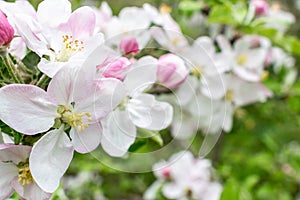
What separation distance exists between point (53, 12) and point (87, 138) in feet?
0.71

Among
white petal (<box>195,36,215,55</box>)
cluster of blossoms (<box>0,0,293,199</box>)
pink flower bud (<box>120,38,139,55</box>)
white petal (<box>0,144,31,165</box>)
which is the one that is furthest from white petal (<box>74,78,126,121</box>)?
white petal (<box>195,36,215,55</box>)

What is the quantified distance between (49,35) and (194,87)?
683 mm

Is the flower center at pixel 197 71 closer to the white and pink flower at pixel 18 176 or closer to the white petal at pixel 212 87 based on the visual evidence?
the white petal at pixel 212 87

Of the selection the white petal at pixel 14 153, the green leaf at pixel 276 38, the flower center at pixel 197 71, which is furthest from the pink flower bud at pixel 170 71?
the green leaf at pixel 276 38

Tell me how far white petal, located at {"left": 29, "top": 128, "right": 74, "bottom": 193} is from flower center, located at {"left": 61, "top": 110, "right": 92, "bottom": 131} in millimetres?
23

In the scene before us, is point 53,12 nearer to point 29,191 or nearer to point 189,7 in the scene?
point 29,191

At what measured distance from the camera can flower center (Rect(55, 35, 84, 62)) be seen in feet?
2.91

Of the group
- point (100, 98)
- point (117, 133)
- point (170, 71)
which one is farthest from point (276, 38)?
point (100, 98)

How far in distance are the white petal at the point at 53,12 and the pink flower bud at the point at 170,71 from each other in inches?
9.5

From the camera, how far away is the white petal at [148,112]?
39.7 inches

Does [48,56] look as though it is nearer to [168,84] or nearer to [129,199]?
[168,84]

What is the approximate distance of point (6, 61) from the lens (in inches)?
33.1

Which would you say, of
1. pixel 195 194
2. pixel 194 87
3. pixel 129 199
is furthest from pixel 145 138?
pixel 129 199

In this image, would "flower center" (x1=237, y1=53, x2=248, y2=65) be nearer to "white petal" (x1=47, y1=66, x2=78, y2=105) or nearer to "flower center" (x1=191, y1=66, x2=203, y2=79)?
"flower center" (x1=191, y1=66, x2=203, y2=79)
